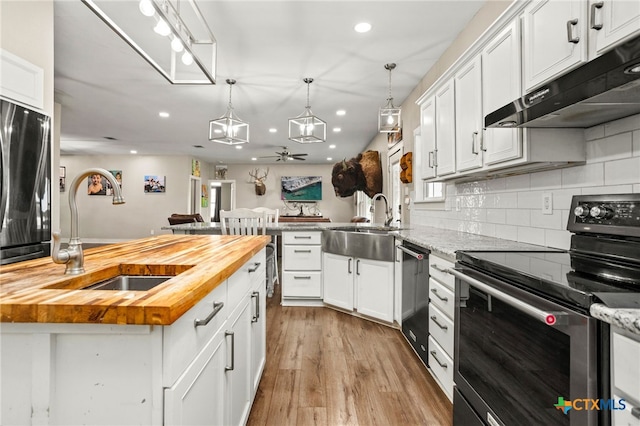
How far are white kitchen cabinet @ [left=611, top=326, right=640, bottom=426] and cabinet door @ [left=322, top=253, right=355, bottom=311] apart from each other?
251 centimetres

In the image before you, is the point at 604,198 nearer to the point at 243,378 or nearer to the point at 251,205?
the point at 243,378

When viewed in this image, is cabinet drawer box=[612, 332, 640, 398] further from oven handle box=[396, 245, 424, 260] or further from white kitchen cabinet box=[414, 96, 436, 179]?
white kitchen cabinet box=[414, 96, 436, 179]

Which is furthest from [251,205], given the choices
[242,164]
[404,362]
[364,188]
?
[404,362]

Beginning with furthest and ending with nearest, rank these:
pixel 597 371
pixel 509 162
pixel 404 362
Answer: pixel 404 362 < pixel 509 162 < pixel 597 371

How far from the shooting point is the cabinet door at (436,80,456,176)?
2.43 metres

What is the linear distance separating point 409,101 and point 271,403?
3.95m

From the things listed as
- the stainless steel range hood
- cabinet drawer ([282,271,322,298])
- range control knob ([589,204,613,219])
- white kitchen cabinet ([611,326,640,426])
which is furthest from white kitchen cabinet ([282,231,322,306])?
white kitchen cabinet ([611,326,640,426])

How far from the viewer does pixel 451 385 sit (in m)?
1.77

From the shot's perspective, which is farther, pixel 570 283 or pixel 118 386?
pixel 570 283

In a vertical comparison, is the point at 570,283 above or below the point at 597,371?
above

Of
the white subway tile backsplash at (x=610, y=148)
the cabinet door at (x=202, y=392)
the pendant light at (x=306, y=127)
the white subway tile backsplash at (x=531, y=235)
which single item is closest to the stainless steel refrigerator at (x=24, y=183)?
the cabinet door at (x=202, y=392)

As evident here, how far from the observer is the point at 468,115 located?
7.19ft

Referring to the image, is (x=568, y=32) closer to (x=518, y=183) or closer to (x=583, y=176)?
(x=583, y=176)

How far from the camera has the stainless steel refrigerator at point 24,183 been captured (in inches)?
83.2
